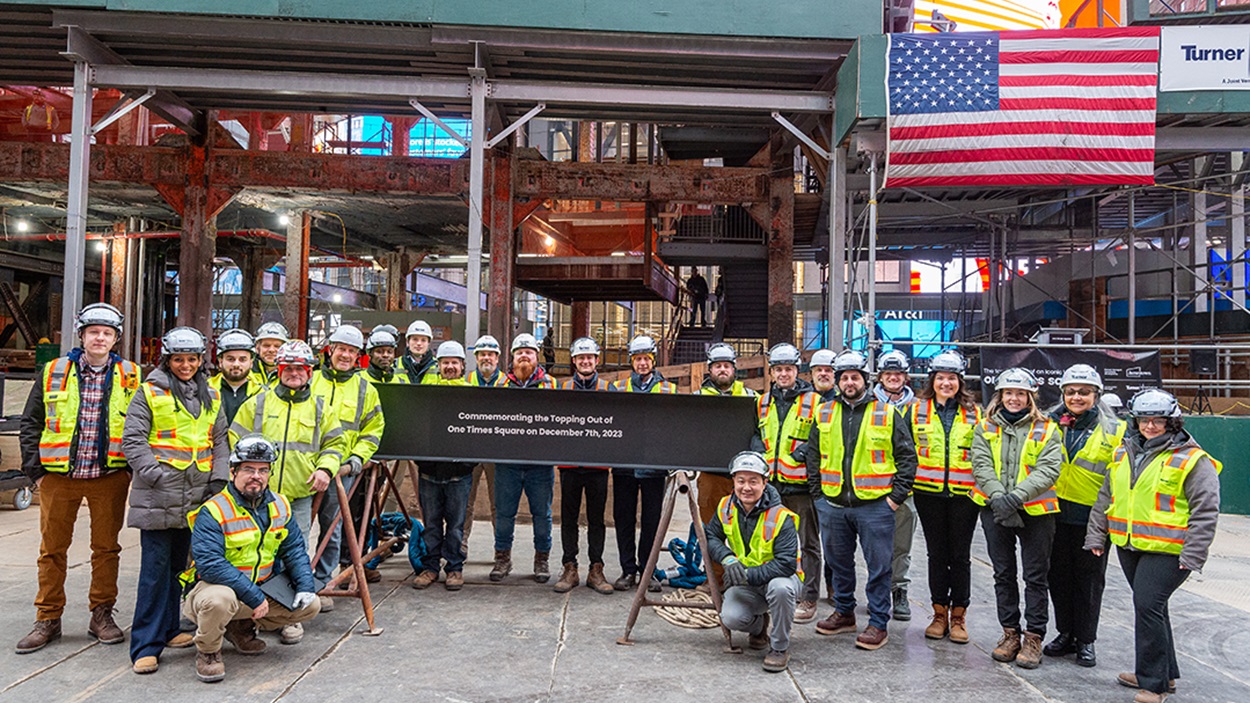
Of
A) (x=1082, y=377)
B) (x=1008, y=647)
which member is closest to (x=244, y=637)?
(x=1008, y=647)

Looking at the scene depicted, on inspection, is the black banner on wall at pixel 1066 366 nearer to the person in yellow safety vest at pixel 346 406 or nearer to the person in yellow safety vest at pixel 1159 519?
the person in yellow safety vest at pixel 1159 519

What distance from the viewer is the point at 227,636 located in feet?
17.6

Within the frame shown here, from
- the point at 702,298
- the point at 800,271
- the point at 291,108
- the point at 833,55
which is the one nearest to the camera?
the point at 833,55

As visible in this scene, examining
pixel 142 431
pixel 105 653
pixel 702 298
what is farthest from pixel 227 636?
pixel 702 298

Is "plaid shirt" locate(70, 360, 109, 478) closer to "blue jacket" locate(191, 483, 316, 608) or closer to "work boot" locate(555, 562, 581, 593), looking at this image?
"blue jacket" locate(191, 483, 316, 608)

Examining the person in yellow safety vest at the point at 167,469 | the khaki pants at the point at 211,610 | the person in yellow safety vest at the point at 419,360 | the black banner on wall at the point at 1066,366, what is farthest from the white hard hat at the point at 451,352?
the black banner on wall at the point at 1066,366

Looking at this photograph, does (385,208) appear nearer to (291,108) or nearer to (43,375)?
(291,108)

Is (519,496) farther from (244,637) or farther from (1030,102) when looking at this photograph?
(1030,102)

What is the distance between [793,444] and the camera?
643cm

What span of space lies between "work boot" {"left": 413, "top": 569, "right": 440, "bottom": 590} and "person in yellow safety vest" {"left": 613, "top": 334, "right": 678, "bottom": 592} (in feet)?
5.51

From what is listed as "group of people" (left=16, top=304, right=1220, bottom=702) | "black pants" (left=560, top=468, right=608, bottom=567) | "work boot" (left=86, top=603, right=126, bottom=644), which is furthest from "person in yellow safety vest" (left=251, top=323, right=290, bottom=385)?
"black pants" (left=560, top=468, right=608, bottom=567)

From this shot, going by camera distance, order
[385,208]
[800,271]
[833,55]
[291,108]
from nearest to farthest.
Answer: [833,55] < [291,108] < [385,208] < [800,271]

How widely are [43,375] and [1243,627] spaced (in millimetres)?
9483

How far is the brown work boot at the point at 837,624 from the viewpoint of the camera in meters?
6.10
